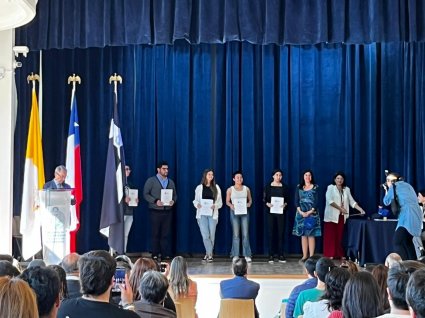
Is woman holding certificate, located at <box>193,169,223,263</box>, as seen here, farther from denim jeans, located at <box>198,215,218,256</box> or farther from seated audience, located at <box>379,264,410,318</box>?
seated audience, located at <box>379,264,410,318</box>

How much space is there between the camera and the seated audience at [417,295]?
2143mm

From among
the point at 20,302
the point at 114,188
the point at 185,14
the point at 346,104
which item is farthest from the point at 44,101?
the point at 20,302

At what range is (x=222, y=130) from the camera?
1066 cm

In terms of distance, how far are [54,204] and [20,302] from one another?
5.21 meters

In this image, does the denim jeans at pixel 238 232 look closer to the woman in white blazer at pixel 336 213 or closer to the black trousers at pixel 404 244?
the woman in white blazer at pixel 336 213

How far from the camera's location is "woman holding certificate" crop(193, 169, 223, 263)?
9375 mm

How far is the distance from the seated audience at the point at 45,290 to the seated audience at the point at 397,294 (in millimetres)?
1257

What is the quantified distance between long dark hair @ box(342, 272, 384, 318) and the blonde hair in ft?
4.70

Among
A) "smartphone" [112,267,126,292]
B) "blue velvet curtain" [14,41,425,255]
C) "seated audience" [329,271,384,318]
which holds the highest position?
"blue velvet curtain" [14,41,425,255]

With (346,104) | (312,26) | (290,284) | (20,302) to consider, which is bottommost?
(290,284)

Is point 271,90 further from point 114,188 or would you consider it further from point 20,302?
point 20,302

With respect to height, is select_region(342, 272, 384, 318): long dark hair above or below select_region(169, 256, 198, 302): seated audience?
above

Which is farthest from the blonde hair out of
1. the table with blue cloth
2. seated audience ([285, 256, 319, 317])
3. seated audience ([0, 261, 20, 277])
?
the table with blue cloth

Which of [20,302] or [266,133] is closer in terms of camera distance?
[20,302]
